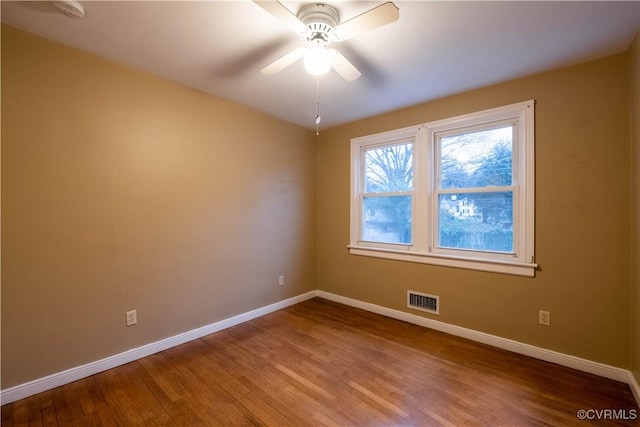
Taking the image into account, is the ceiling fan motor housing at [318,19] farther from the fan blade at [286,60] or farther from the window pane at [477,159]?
the window pane at [477,159]

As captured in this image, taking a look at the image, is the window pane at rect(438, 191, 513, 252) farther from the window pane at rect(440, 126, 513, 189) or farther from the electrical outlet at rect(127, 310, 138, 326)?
the electrical outlet at rect(127, 310, 138, 326)

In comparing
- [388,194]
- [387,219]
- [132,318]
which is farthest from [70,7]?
[387,219]

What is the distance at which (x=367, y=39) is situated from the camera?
6.26 feet

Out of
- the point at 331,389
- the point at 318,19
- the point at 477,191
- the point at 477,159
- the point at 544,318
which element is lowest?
the point at 331,389

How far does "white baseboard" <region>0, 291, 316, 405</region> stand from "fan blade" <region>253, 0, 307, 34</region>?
2.69m

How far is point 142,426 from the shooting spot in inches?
63.7

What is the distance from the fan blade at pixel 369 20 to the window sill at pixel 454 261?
7.33 feet

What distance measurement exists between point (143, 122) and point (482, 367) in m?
3.46

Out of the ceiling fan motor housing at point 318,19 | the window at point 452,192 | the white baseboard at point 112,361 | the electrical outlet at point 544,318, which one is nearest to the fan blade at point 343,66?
the ceiling fan motor housing at point 318,19

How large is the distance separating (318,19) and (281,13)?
0.29 m

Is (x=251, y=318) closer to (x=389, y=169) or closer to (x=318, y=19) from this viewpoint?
(x=389, y=169)

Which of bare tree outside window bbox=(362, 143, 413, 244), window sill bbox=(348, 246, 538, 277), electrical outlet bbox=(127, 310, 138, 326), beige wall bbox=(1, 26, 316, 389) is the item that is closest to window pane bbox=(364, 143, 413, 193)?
bare tree outside window bbox=(362, 143, 413, 244)

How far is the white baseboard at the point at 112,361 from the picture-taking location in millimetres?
1834

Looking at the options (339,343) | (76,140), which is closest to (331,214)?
(339,343)
